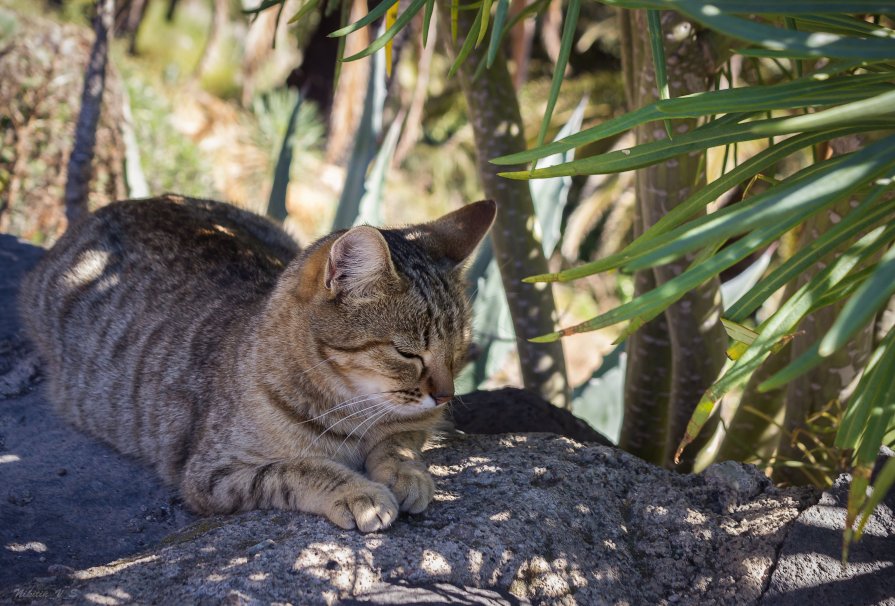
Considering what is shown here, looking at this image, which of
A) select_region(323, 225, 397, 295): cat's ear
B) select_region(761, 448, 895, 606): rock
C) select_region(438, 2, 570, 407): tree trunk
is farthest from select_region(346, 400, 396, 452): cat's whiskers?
select_region(761, 448, 895, 606): rock

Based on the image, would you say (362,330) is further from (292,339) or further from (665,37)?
(665,37)

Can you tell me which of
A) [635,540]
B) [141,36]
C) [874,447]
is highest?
[141,36]

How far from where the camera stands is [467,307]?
290 centimetres

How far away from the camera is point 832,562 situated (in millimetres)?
2016

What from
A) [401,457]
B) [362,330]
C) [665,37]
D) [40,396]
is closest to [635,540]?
[401,457]

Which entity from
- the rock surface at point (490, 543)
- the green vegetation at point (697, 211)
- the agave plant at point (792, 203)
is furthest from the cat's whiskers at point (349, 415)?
the agave plant at point (792, 203)

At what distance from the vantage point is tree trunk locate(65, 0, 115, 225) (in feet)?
13.9

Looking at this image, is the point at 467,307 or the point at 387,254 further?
the point at 467,307

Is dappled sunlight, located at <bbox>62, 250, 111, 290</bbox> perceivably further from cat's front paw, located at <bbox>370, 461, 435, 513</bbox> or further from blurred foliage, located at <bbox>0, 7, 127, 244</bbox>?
blurred foliage, located at <bbox>0, 7, 127, 244</bbox>

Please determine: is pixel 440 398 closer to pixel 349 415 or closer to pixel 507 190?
pixel 349 415

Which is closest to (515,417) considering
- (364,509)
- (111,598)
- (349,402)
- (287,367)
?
(349,402)

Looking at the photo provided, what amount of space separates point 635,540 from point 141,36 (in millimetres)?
13947

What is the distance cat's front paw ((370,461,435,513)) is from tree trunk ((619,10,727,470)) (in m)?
1.13

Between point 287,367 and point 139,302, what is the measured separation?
1.03m
